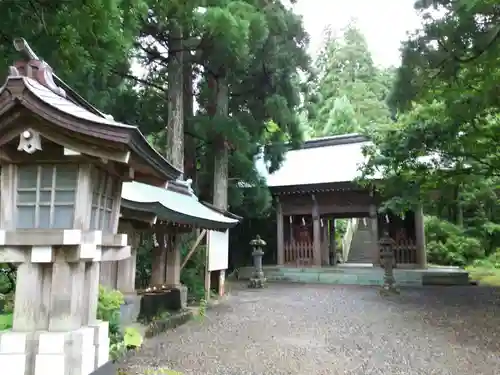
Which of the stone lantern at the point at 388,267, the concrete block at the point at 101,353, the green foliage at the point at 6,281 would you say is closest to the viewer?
the concrete block at the point at 101,353

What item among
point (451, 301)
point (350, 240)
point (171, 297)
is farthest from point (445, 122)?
point (350, 240)

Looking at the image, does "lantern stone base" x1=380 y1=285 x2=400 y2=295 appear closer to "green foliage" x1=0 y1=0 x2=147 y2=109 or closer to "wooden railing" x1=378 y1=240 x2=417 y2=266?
"wooden railing" x1=378 y1=240 x2=417 y2=266

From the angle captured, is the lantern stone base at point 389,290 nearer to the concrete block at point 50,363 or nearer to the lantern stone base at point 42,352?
the lantern stone base at point 42,352

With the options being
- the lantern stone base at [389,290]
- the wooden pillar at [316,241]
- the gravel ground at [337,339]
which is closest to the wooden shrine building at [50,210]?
the gravel ground at [337,339]

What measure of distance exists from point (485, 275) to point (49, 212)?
53.0ft

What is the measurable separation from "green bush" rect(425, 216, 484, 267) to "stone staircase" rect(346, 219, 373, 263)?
113 inches

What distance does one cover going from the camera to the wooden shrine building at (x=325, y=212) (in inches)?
619

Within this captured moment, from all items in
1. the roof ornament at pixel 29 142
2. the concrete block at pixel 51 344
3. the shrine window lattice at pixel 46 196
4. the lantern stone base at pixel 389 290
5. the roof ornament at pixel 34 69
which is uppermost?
the roof ornament at pixel 34 69

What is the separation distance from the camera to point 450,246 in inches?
714

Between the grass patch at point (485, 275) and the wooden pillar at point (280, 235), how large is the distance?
A: 23.4ft

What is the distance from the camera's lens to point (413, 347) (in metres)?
5.93

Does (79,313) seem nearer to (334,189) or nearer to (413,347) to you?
(413,347)

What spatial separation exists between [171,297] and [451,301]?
6894 millimetres

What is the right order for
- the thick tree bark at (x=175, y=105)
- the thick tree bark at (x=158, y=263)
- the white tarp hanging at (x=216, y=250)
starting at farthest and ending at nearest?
1. the thick tree bark at (x=175, y=105)
2. the white tarp hanging at (x=216, y=250)
3. the thick tree bark at (x=158, y=263)
